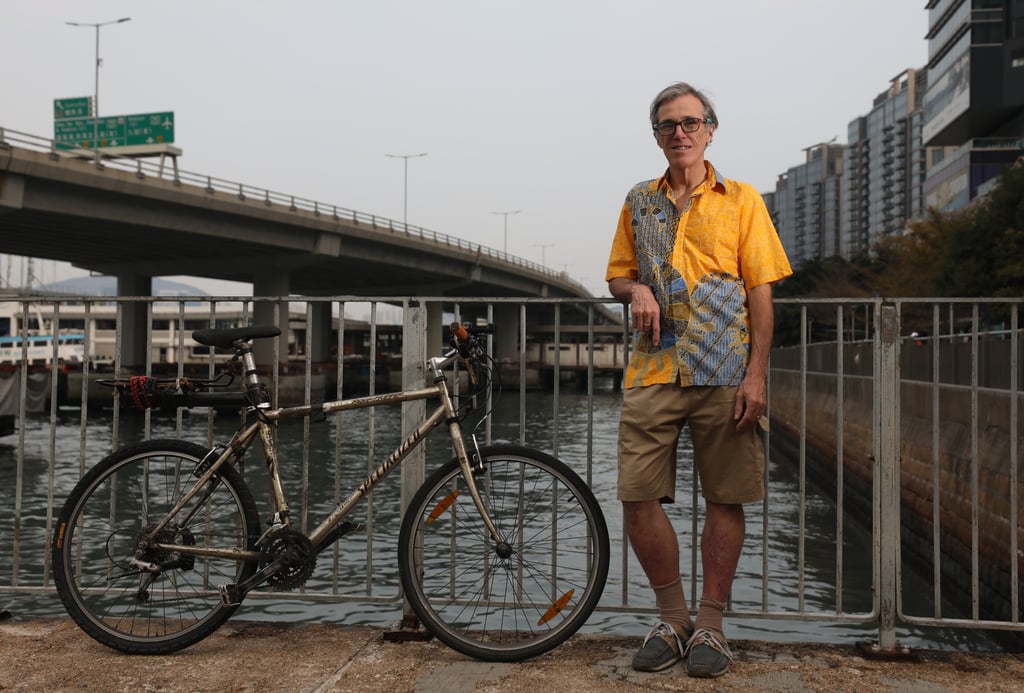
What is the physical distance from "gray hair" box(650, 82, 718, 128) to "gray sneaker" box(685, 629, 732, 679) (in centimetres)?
180

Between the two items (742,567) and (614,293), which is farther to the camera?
(742,567)

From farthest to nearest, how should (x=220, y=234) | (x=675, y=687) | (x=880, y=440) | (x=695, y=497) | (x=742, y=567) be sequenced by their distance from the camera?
(x=220, y=234) → (x=742, y=567) → (x=695, y=497) → (x=880, y=440) → (x=675, y=687)

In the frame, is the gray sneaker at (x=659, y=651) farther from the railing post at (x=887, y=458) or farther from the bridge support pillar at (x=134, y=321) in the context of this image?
the bridge support pillar at (x=134, y=321)

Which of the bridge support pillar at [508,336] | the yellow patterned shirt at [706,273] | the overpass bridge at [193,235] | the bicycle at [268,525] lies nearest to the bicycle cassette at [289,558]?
the bicycle at [268,525]

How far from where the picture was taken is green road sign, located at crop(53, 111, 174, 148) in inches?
1495

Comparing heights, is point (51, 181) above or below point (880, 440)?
above

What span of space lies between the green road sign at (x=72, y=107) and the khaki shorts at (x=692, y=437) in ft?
133

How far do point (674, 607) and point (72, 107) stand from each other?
41418mm

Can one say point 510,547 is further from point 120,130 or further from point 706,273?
point 120,130

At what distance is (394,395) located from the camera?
3.47 metres

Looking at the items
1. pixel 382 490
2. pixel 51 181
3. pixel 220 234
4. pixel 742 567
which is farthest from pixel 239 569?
pixel 220 234

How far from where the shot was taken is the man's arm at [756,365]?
10.4 ft

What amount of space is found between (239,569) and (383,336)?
116 metres

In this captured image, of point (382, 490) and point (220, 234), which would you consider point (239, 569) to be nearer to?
point (382, 490)
